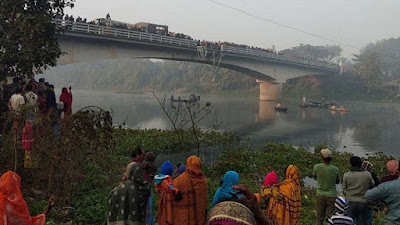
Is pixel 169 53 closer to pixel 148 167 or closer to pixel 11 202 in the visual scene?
pixel 148 167

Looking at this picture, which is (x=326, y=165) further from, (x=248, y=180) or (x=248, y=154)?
(x=248, y=154)

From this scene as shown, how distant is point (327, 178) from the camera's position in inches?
242

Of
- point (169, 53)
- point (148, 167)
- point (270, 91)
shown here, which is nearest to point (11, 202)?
point (148, 167)

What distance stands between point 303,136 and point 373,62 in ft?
149

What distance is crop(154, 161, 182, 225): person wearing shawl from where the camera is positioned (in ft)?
15.6

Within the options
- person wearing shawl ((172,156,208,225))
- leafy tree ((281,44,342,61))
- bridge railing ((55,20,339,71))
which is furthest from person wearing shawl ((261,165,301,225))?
leafy tree ((281,44,342,61))

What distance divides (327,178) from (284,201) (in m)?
1.35

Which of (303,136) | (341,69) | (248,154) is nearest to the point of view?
(248,154)

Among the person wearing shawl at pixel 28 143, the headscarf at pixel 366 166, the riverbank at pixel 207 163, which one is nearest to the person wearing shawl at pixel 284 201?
the headscarf at pixel 366 166

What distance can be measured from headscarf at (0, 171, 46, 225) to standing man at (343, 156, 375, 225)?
4.52 metres

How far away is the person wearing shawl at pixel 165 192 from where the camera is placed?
4766 mm

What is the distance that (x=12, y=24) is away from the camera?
11188 millimetres

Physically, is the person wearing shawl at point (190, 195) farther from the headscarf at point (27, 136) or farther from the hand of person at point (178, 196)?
the headscarf at point (27, 136)

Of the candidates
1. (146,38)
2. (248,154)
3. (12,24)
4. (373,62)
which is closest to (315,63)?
(373,62)
